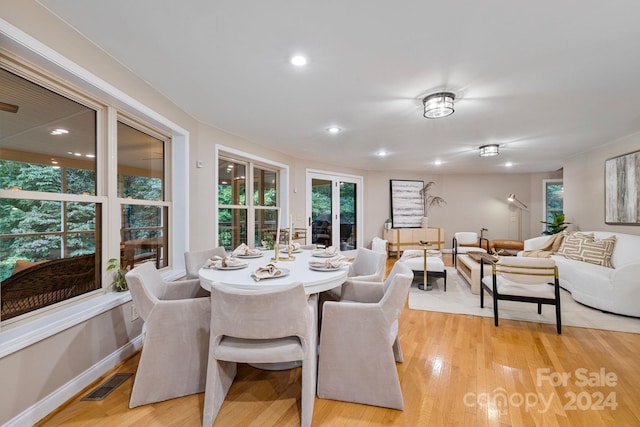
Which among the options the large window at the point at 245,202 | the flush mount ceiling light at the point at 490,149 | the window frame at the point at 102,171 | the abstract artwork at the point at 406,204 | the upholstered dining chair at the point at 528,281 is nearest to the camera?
the window frame at the point at 102,171

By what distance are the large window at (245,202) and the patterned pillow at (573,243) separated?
15.4 ft

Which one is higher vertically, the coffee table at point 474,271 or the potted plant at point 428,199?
the potted plant at point 428,199

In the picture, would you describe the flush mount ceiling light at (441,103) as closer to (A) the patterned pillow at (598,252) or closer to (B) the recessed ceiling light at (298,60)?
(B) the recessed ceiling light at (298,60)

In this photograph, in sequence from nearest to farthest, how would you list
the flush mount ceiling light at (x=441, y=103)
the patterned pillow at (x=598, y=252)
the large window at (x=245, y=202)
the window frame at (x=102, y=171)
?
the window frame at (x=102, y=171) → the flush mount ceiling light at (x=441, y=103) → the patterned pillow at (x=598, y=252) → the large window at (x=245, y=202)

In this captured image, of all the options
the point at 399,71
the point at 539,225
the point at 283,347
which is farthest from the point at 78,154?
the point at 539,225

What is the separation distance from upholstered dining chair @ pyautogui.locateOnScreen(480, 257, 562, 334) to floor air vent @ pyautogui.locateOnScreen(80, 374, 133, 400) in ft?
11.3

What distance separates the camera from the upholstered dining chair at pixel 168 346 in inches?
68.0

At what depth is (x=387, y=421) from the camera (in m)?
1.62

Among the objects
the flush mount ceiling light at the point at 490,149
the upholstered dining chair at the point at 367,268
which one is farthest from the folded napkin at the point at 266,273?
the flush mount ceiling light at the point at 490,149

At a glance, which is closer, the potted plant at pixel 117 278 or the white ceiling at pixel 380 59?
the white ceiling at pixel 380 59

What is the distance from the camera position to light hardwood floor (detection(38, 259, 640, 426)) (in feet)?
5.36

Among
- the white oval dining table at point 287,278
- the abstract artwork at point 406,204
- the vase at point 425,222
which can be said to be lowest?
the white oval dining table at point 287,278

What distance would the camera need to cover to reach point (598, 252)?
3.94 m

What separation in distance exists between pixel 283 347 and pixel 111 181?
197cm
